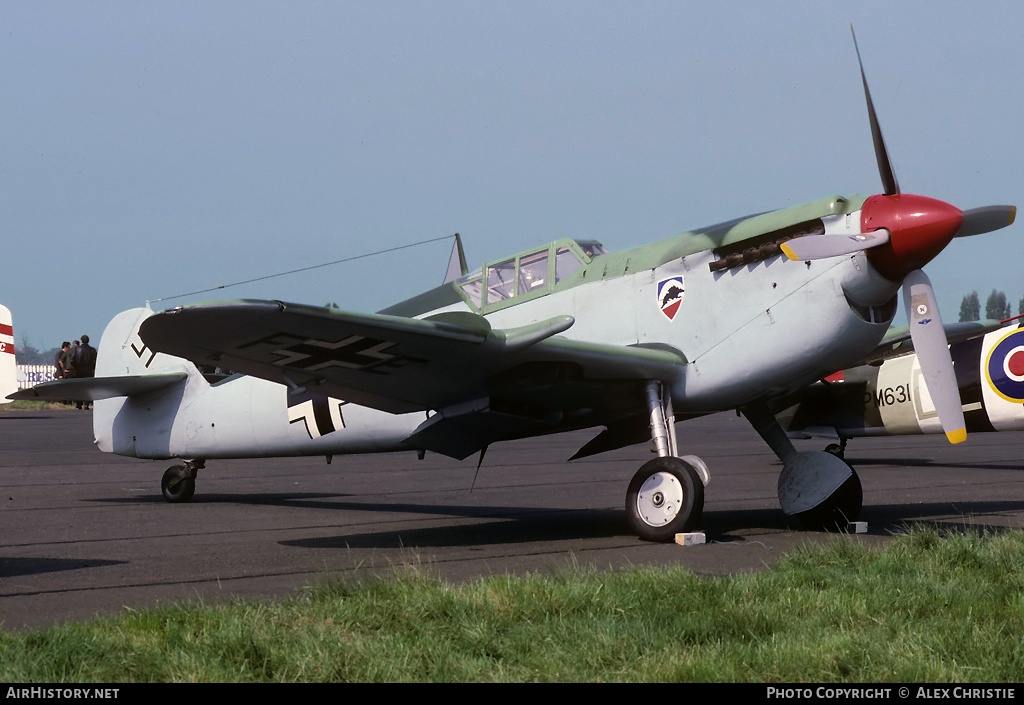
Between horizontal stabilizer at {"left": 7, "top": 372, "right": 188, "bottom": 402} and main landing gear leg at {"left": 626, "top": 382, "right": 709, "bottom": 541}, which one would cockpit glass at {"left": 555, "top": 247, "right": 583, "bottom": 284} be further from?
horizontal stabilizer at {"left": 7, "top": 372, "right": 188, "bottom": 402}

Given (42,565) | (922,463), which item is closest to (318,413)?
(42,565)

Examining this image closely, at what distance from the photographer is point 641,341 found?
26.7ft

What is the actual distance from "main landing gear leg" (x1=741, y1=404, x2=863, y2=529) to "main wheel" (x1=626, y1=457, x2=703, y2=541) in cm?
124

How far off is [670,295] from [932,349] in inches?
76.7

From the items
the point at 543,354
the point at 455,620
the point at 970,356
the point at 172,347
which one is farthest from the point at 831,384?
the point at 455,620

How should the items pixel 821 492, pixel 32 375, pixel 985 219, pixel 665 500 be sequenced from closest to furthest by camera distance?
pixel 985 219 < pixel 665 500 < pixel 821 492 < pixel 32 375

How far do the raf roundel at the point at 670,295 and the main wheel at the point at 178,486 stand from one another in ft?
18.0

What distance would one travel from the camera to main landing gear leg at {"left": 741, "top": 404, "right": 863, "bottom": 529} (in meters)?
8.37

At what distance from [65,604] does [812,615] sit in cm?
349

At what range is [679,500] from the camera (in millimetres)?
7578

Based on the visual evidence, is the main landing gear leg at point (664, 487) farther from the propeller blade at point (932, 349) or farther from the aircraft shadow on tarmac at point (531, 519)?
the propeller blade at point (932, 349)

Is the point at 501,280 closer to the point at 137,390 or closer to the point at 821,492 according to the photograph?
the point at 821,492

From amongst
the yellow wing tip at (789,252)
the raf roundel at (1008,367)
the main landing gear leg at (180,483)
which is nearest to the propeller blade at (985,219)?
the yellow wing tip at (789,252)
